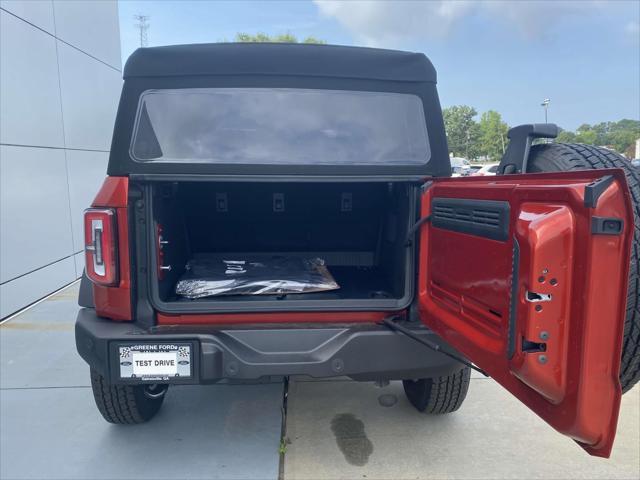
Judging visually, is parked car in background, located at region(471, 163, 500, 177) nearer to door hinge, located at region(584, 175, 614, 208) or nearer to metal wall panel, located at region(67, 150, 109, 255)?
door hinge, located at region(584, 175, 614, 208)

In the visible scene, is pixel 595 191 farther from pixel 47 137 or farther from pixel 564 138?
pixel 564 138

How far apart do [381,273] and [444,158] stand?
42.7 inches

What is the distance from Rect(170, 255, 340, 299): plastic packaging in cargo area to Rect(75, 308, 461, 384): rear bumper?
0.50 metres

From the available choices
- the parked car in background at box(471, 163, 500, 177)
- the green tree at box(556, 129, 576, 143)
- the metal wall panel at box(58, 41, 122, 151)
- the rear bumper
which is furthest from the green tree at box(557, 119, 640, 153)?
the rear bumper

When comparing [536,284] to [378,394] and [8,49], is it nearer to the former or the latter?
[378,394]

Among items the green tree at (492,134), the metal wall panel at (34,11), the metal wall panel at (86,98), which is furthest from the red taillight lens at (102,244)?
the green tree at (492,134)

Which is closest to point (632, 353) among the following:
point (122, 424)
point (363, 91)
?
point (363, 91)

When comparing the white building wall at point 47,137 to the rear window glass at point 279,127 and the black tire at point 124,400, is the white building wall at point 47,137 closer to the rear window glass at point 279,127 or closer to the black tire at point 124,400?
the black tire at point 124,400

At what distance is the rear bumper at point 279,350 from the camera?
2.21m

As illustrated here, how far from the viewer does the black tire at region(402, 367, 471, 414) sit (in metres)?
2.96

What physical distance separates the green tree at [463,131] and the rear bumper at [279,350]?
50264mm

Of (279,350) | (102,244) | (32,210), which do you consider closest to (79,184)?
(32,210)

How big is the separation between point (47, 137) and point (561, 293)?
6426 millimetres

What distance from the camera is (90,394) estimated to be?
11.5 feet
